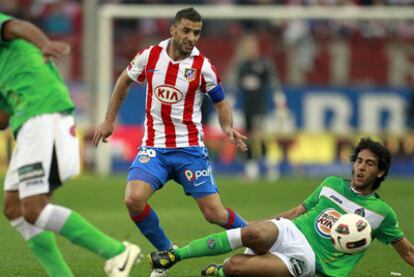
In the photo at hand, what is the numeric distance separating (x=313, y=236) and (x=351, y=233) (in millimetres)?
436

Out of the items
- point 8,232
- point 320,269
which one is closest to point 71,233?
point 320,269

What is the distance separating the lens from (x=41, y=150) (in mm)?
6918

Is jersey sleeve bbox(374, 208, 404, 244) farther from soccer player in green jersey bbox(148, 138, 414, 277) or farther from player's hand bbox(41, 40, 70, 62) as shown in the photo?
player's hand bbox(41, 40, 70, 62)

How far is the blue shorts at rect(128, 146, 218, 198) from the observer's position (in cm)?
884

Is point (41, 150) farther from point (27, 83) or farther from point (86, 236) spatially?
point (86, 236)

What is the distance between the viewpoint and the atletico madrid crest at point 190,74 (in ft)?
29.5

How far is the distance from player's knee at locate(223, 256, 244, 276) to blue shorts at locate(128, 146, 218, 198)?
1.10 metres

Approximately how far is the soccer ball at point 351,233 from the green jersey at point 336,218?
0.65ft

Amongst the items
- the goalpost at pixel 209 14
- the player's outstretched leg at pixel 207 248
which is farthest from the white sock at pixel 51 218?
the goalpost at pixel 209 14

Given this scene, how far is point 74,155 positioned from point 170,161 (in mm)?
1980

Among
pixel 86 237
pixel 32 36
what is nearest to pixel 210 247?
pixel 86 237

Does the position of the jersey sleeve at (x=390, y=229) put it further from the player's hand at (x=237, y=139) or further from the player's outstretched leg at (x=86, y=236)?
the player's outstretched leg at (x=86, y=236)

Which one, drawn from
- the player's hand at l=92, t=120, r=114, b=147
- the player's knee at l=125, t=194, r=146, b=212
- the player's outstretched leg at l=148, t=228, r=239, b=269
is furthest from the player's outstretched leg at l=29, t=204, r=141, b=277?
the player's hand at l=92, t=120, r=114, b=147

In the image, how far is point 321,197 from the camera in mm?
8172
